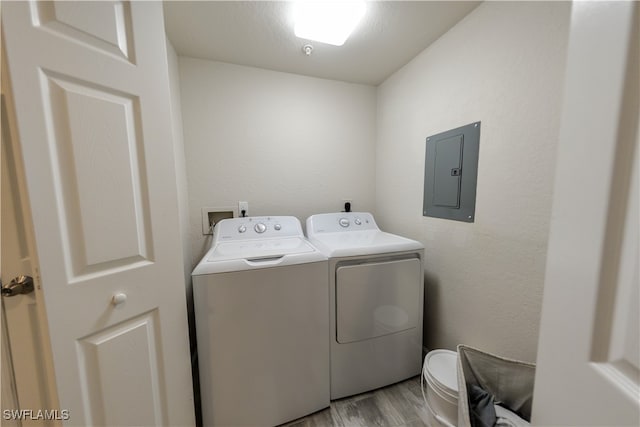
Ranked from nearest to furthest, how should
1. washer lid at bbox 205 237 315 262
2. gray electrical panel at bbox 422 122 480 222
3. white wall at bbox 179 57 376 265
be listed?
washer lid at bbox 205 237 315 262 → gray electrical panel at bbox 422 122 480 222 → white wall at bbox 179 57 376 265

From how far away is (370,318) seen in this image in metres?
1.41

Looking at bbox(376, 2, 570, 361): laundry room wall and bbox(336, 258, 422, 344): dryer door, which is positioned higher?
bbox(376, 2, 570, 361): laundry room wall

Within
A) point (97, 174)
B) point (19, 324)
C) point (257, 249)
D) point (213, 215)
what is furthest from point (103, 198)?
point (213, 215)

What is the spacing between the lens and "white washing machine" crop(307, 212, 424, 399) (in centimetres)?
136

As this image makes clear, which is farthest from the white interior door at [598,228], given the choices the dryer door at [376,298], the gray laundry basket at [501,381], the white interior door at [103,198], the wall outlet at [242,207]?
the wall outlet at [242,207]

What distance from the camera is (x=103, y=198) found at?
75cm

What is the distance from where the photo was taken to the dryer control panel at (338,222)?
72.1 inches

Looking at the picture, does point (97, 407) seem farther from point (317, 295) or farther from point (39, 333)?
point (317, 295)

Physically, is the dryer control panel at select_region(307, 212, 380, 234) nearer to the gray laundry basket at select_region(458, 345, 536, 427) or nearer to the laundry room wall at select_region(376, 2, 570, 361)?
the laundry room wall at select_region(376, 2, 570, 361)

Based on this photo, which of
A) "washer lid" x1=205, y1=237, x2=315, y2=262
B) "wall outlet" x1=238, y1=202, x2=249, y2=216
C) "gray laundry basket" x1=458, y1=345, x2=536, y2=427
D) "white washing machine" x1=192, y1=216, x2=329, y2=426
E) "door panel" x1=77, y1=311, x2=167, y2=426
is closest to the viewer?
"door panel" x1=77, y1=311, x2=167, y2=426

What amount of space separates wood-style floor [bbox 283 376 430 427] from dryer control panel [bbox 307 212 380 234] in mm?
1110

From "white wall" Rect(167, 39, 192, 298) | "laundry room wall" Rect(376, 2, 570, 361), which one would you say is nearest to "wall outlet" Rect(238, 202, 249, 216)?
"white wall" Rect(167, 39, 192, 298)

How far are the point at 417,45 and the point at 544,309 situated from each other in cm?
175

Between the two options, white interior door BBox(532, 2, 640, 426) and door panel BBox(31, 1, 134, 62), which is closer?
white interior door BBox(532, 2, 640, 426)
